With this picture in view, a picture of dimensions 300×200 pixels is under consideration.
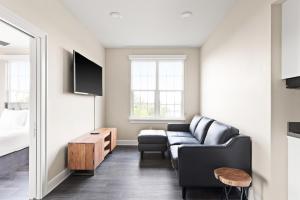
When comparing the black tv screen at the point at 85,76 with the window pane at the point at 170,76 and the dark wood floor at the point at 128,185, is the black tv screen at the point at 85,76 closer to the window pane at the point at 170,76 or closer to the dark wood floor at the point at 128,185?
the dark wood floor at the point at 128,185

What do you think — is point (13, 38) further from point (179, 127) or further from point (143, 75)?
point (179, 127)

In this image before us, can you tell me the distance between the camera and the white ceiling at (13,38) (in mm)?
3787

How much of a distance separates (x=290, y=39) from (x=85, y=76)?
123 inches

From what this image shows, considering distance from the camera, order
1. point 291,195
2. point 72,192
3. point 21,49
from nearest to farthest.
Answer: point 291,195
point 72,192
point 21,49

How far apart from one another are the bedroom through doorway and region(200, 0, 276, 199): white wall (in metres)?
2.74

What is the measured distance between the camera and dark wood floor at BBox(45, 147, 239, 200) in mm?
2502

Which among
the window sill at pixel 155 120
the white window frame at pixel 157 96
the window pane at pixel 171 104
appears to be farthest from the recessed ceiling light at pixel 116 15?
the window sill at pixel 155 120

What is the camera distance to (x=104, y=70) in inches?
210

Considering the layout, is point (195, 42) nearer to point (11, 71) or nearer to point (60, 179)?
point (60, 179)

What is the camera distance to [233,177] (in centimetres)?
201

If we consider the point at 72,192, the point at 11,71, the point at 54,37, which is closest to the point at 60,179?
the point at 72,192

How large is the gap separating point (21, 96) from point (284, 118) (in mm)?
6005

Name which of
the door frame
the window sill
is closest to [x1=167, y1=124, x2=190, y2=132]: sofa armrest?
the window sill

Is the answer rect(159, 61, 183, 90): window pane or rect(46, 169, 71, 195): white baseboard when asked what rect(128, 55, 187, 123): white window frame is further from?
rect(46, 169, 71, 195): white baseboard
